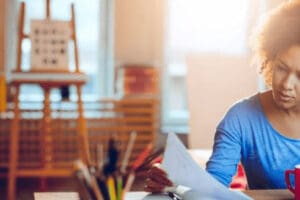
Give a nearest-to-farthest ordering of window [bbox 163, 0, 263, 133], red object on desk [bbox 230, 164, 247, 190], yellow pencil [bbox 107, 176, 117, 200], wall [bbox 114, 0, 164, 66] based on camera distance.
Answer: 1. yellow pencil [bbox 107, 176, 117, 200]
2. red object on desk [bbox 230, 164, 247, 190]
3. wall [bbox 114, 0, 164, 66]
4. window [bbox 163, 0, 263, 133]

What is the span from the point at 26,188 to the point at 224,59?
212cm

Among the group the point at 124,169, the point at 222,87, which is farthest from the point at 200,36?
the point at 124,169

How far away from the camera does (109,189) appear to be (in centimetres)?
80

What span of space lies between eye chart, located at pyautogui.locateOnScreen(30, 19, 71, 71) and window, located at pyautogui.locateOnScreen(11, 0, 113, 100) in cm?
92

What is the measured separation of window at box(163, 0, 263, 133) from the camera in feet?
15.9

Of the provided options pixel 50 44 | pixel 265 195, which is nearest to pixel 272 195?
pixel 265 195

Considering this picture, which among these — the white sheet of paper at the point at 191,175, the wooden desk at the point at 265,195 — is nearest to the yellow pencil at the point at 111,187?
the white sheet of paper at the point at 191,175

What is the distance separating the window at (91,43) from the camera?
4.73 metres

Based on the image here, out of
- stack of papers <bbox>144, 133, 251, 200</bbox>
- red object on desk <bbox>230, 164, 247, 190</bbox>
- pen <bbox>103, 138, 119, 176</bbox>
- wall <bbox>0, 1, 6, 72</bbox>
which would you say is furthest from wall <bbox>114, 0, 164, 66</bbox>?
pen <bbox>103, 138, 119, 176</bbox>

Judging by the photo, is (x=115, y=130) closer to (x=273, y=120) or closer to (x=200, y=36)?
(x=200, y=36)

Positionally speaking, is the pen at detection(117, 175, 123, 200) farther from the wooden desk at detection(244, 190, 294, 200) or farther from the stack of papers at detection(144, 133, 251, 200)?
the wooden desk at detection(244, 190, 294, 200)

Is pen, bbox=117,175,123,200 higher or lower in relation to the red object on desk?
higher

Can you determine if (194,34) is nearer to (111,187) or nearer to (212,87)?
(212,87)

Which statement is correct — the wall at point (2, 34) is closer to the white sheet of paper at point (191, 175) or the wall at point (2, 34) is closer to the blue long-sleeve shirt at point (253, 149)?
the blue long-sleeve shirt at point (253, 149)
